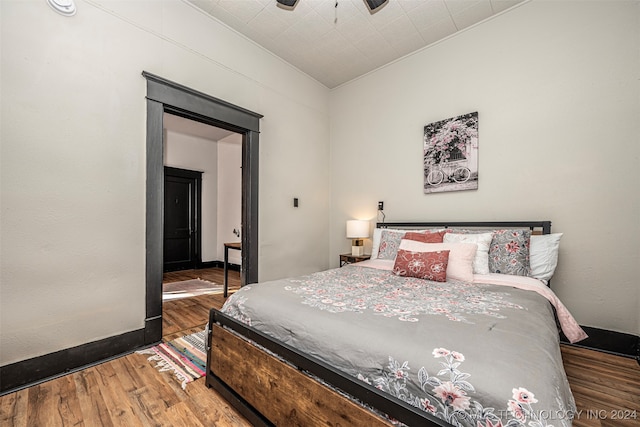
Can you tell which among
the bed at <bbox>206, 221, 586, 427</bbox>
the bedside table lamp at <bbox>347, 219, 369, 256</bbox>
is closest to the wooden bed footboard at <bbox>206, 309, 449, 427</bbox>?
the bed at <bbox>206, 221, 586, 427</bbox>

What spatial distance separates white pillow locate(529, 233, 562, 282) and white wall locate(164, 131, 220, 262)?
5871 mm

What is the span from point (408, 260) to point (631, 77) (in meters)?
2.38

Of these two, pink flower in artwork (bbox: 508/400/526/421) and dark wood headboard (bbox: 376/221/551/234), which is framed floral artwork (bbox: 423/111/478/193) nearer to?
dark wood headboard (bbox: 376/221/551/234)

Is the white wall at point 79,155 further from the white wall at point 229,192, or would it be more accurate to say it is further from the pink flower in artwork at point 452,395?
the white wall at point 229,192

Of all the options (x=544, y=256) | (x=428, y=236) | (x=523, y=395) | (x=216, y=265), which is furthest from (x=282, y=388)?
(x=216, y=265)

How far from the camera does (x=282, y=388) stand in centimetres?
128

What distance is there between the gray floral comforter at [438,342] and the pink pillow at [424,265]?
0.87ft

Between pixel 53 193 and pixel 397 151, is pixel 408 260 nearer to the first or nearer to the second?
pixel 397 151

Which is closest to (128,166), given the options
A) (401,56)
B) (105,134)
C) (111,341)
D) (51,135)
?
(105,134)

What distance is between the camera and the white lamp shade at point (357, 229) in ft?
12.2

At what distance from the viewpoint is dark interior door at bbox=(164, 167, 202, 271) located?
5.65 meters

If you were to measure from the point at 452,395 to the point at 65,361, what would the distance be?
8.40 ft

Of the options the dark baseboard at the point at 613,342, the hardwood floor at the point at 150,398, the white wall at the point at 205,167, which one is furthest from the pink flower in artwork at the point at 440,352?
the white wall at the point at 205,167

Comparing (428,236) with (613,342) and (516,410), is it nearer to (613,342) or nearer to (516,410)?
(613,342)
